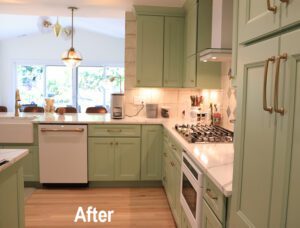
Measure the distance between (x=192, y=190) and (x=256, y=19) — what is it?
1156 mm

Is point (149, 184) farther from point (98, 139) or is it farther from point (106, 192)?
point (98, 139)

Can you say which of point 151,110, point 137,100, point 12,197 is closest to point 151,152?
point 151,110

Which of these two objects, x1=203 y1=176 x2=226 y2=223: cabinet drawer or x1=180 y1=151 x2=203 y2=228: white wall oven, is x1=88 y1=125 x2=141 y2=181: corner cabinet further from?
x1=203 y1=176 x2=226 y2=223: cabinet drawer

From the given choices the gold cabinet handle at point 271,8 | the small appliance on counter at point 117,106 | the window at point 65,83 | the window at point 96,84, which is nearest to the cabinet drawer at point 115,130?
the small appliance on counter at point 117,106

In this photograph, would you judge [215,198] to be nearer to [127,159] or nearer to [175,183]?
[175,183]

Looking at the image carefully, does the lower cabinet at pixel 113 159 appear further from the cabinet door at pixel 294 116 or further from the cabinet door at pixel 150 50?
the cabinet door at pixel 294 116

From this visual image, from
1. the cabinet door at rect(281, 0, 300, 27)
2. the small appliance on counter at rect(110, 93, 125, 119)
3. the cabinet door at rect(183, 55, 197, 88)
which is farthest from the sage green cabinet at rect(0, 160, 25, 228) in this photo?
the cabinet door at rect(183, 55, 197, 88)

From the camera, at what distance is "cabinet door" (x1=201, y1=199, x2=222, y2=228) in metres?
1.46

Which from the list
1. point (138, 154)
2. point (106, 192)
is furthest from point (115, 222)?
point (138, 154)

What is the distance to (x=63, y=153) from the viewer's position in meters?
3.52

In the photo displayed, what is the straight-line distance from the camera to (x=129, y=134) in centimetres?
357

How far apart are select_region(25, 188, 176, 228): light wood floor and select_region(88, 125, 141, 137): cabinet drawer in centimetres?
69

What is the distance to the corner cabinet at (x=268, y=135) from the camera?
0.86m

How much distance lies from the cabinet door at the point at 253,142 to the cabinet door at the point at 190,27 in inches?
84.5
